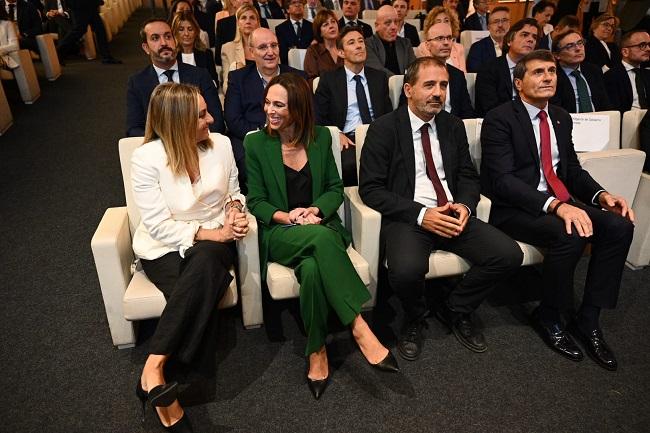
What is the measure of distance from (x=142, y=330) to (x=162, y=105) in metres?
1.07

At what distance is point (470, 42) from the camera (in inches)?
195

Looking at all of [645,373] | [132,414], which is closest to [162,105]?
[132,414]

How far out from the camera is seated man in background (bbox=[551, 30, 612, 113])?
3.17 metres

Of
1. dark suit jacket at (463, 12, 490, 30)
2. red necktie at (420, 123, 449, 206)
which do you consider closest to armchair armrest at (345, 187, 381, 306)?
red necktie at (420, 123, 449, 206)

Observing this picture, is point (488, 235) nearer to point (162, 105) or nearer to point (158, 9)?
point (162, 105)

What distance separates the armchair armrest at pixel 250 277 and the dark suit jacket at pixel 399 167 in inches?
23.0

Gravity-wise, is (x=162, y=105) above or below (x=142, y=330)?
above

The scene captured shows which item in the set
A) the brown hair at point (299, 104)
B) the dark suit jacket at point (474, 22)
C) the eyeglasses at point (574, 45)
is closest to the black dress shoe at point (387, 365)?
the brown hair at point (299, 104)

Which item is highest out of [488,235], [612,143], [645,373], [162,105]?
[162,105]

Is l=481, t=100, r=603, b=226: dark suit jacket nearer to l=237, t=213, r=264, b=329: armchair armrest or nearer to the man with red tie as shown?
the man with red tie

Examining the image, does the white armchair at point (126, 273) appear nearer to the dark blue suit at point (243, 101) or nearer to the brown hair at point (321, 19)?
the dark blue suit at point (243, 101)

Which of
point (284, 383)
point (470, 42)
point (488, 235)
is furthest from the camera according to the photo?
point (470, 42)

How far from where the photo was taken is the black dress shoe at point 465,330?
2221mm

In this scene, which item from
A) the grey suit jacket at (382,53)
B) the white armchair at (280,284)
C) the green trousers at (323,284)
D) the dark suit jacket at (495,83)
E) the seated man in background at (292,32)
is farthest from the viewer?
the seated man in background at (292,32)
